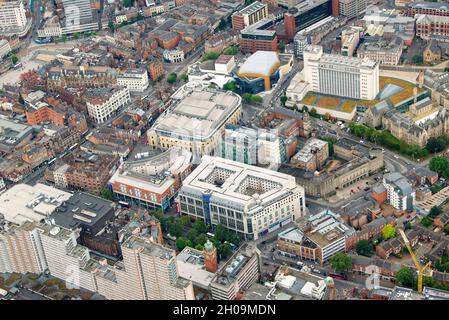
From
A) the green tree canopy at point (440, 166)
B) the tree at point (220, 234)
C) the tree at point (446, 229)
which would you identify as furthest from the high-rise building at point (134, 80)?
the tree at point (446, 229)

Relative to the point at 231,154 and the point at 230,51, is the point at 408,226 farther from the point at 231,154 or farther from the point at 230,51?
the point at 230,51

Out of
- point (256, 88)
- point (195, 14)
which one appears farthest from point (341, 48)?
point (195, 14)

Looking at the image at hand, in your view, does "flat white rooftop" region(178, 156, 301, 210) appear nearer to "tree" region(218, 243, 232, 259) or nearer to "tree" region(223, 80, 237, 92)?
"tree" region(218, 243, 232, 259)

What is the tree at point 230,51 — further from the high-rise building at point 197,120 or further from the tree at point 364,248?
the tree at point 364,248

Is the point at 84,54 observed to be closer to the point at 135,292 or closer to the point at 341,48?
the point at 341,48

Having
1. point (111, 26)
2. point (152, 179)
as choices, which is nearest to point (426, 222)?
point (152, 179)

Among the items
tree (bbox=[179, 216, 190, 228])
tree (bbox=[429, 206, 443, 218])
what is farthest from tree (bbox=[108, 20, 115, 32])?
tree (bbox=[429, 206, 443, 218])
